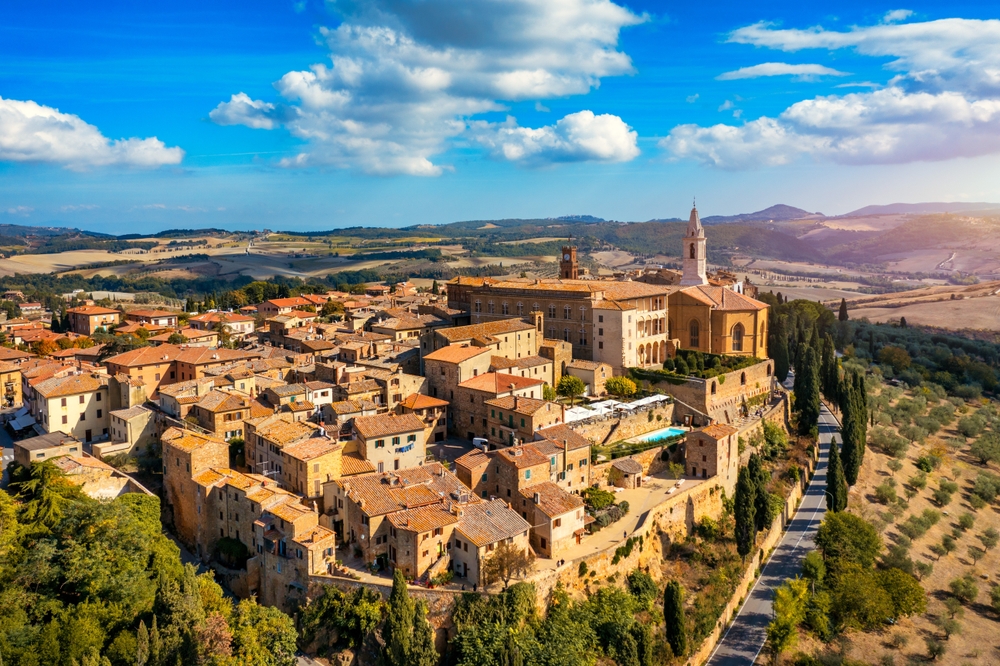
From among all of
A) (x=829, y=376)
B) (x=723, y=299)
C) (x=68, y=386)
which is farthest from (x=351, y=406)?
(x=829, y=376)

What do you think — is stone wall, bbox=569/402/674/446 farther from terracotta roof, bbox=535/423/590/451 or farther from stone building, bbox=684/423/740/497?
stone building, bbox=684/423/740/497

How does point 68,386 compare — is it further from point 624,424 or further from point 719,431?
point 719,431

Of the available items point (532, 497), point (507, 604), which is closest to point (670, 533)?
point (532, 497)

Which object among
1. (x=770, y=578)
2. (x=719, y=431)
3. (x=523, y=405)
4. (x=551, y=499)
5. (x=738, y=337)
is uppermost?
(x=738, y=337)

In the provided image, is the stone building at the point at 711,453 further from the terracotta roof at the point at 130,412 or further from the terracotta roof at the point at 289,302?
the terracotta roof at the point at 289,302

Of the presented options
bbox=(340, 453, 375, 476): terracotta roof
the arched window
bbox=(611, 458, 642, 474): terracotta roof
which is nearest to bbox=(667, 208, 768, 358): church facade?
the arched window

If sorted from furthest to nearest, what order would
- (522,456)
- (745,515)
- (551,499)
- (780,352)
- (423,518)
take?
1. (780,352)
2. (745,515)
3. (522,456)
4. (551,499)
5. (423,518)

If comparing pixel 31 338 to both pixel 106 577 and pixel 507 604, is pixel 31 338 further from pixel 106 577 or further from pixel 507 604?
pixel 507 604

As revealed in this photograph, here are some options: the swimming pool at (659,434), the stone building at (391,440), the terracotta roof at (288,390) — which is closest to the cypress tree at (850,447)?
the swimming pool at (659,434)
